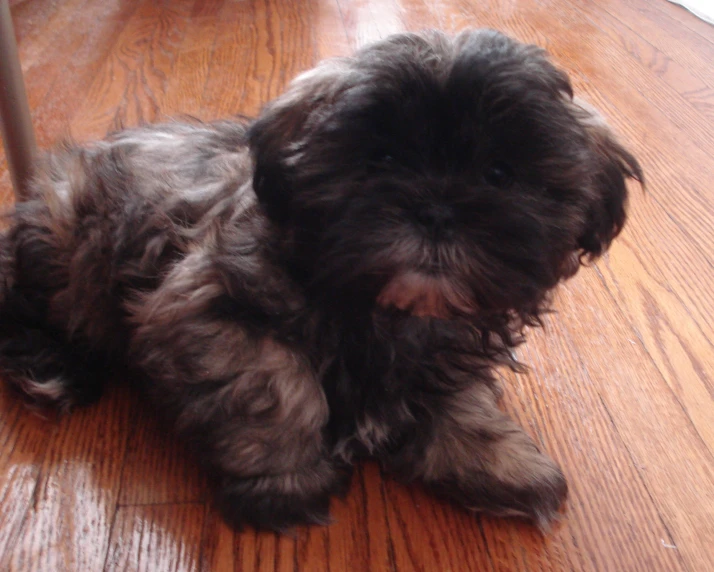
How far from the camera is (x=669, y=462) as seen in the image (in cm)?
148

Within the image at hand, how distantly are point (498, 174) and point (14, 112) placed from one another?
1.07 m

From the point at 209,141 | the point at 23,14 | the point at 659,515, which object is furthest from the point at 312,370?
the point at 23,14

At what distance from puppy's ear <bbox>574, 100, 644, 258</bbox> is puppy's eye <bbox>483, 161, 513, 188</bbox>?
0.19 metres

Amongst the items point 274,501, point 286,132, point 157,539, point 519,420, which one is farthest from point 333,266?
point 519,420

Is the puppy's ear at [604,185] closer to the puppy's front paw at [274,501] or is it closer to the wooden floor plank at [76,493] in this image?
the puppy's front paw at [274,501]

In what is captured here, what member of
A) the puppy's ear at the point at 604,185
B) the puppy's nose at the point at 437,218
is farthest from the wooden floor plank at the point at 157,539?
the puppy's ear at the point at 604,185

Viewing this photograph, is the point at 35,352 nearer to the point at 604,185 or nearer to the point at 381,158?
the point at 381,158

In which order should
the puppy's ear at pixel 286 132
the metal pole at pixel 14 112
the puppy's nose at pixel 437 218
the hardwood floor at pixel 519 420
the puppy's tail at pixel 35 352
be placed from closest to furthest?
the puppy's nose at pixel 437 218
the puppy's ear at pixel 286 132
the hardwood floor at pixel 519 420
the puppy's tail at pixel 35 352
the metal pole at pixel 14 112

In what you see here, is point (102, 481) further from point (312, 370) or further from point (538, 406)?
point (538, 406)

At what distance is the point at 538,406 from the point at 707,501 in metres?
0.33

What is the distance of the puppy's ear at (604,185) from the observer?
1219 mm

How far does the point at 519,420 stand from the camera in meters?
1.53

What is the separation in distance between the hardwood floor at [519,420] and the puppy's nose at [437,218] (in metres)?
0.53

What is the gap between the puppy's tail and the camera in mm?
1449
